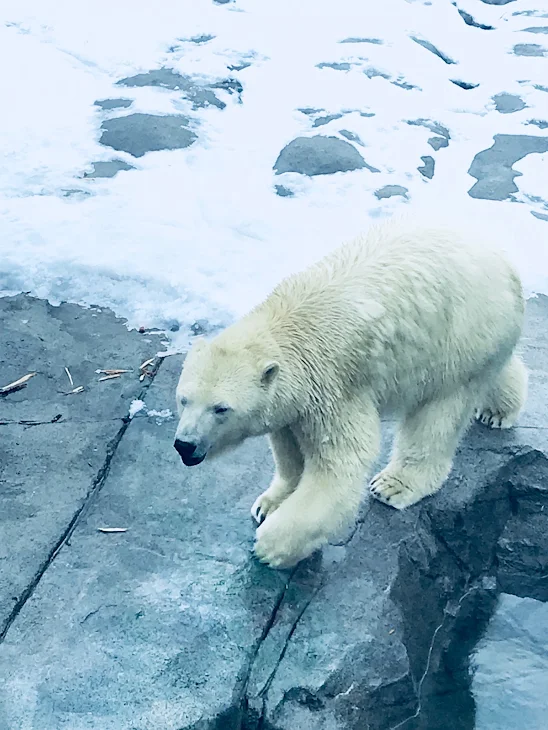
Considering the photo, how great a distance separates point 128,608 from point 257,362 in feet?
3.00

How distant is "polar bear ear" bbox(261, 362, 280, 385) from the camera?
286 cm

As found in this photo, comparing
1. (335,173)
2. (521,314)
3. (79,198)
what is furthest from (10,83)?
(521,314)

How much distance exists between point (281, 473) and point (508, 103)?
5147mm

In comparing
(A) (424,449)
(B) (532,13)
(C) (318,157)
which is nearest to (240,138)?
(C) (318,157)

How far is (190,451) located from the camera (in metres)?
2.76

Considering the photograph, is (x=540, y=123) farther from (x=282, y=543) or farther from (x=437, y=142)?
(x=282, y=543)

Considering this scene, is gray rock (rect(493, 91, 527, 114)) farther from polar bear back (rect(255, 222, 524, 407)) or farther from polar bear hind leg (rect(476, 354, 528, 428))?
polar bear back (rect(255, 222, 524, 407))

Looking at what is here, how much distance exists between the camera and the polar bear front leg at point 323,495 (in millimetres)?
3025

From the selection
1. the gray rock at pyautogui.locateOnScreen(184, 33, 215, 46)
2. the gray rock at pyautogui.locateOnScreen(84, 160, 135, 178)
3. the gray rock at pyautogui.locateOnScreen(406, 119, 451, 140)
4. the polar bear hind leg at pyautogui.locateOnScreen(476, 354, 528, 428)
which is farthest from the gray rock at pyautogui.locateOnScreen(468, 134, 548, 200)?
the gray rock at pyautogui.locateOnScreen(184, 33, 215, 46)

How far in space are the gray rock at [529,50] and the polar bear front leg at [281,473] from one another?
20.7 ft

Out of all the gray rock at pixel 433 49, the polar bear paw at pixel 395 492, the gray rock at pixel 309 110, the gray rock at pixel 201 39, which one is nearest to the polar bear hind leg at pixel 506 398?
the polar bear paw at pixel 395 492

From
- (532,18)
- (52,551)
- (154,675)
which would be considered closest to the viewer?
(154,675)

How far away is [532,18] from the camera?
9.20 meters

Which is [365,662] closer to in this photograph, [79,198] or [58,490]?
[58,490]
